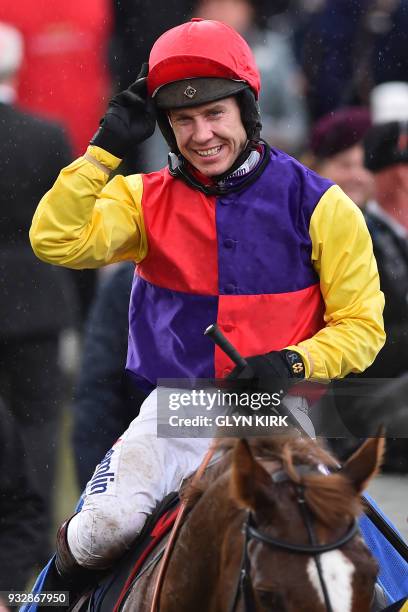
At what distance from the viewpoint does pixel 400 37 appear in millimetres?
Result: 8875

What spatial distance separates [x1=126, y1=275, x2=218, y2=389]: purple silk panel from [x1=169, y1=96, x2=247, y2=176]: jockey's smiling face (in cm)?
38

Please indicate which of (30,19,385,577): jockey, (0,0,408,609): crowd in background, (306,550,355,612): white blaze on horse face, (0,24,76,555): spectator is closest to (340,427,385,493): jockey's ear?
(306,550,355,612): white blaze on horse face

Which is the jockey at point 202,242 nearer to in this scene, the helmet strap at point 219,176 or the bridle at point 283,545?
the helmet strap at point 219,176

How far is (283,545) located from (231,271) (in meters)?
1.13

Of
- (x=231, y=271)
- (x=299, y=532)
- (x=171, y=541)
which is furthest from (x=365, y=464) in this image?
(x=231, y=271)

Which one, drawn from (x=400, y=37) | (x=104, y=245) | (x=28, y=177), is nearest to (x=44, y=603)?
(x=104, y=245)

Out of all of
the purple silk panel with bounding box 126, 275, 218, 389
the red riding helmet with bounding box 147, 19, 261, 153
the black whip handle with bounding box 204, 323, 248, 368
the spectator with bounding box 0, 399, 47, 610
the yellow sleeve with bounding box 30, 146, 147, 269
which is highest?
the red riding helmet with bounding box 147, 19, 261, 153

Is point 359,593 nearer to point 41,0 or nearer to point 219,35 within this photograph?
point 219,35

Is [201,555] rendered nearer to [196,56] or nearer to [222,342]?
[222,342]

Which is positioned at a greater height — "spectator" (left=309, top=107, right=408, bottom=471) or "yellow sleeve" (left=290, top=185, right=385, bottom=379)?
"yellow sleeve" (left=290, top=185, right=385, bottom=379)

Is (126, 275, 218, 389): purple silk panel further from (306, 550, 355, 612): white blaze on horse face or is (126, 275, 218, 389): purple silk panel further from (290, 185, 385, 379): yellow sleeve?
(306, 550, 355, 612): white blaze on horse face

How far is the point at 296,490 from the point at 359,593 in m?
0.29

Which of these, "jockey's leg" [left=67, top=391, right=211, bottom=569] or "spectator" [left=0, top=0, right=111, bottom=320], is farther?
"spectator" [left=0, top=0, right=111, bottom=320]

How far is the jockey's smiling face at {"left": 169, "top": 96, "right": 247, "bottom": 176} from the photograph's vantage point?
4.25m
